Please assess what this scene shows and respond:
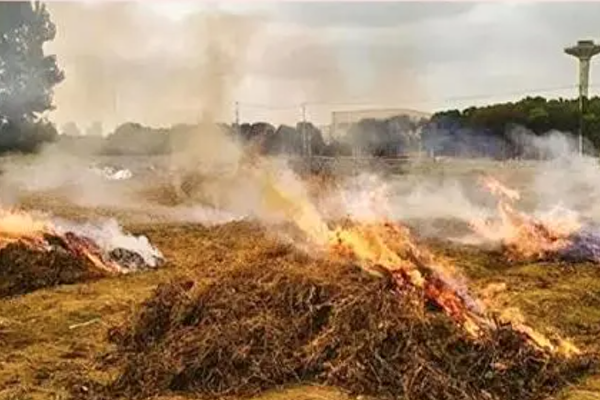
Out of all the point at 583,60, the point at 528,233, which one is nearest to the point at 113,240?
the point at 528,233

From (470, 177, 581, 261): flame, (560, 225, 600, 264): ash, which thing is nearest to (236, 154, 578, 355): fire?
(470, 177, 581, 261): flame

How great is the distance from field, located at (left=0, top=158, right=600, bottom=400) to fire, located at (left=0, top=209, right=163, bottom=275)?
2.03 feet

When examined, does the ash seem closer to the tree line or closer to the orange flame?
the orange flame

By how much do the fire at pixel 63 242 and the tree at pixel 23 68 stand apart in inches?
602

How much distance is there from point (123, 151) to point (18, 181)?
21.3ft

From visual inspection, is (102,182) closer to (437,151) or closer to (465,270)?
(437,151)

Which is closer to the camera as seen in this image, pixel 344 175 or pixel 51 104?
pixel 344 175

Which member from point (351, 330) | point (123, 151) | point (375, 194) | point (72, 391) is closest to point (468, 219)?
point (375, 194)

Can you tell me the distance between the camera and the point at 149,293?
497 inches

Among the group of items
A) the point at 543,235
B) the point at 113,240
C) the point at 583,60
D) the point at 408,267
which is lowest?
the point at 543,235

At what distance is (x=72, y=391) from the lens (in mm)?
8625

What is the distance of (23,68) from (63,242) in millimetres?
17226

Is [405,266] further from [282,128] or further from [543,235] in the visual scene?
[282,128]

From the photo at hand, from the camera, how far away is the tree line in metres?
29.8
